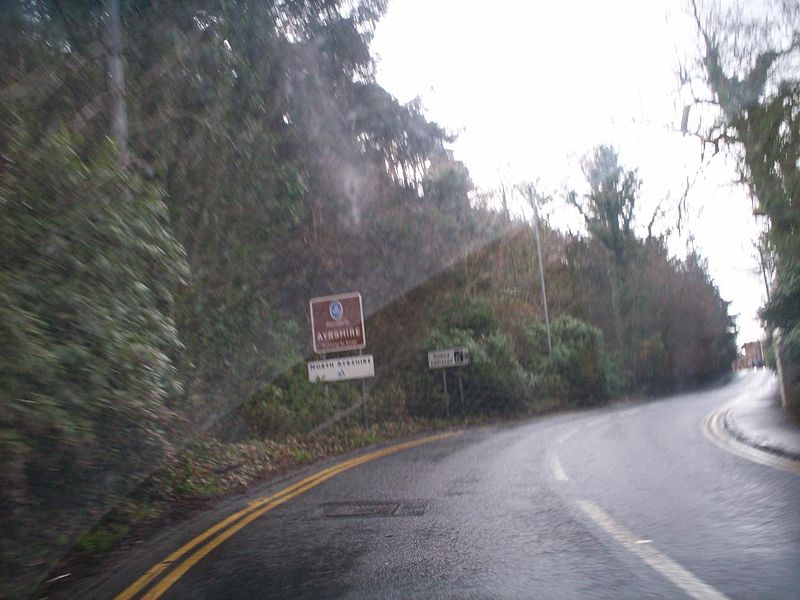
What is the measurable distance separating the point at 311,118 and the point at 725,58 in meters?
8.47

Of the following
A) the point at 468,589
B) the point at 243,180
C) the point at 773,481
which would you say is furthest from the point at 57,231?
the point at 773,481

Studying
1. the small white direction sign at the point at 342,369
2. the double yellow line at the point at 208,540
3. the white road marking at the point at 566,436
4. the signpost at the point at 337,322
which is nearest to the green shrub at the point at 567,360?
the white road marking at the point at 566,436

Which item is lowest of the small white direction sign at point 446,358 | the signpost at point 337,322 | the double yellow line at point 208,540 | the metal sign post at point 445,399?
the double yellow line at point 208,540

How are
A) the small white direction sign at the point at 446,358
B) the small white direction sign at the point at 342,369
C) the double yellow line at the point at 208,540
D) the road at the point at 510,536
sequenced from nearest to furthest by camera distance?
the road at the point at 510,536
the double yellow line at the point at 208,540
the small white direction sign at the point at 342,369
the small white direction sign at the point at 446,358

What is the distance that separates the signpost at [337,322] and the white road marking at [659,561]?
12143 millimetres

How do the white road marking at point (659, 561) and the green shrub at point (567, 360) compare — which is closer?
the white road marking at point (659, 561)

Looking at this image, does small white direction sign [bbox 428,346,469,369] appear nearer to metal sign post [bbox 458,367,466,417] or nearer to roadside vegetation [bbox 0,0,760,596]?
roadside vegetation [bbox 0,0,760,596]

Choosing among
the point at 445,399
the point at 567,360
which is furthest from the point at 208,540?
the point at 567,360

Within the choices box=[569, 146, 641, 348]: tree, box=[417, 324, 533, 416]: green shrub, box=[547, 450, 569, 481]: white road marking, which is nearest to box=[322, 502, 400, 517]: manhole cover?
box=[547, 450, 569, 481]: white road marking

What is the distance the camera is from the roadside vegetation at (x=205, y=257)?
7410 millimetres

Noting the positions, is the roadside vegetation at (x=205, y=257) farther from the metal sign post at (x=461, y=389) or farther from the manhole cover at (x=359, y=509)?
the manhole cover at (x=359, y=509)

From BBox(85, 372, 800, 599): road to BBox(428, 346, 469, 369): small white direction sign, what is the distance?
13.8 meters

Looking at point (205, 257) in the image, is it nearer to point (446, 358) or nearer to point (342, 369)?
point (342, 369)

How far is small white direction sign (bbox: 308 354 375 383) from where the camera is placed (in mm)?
20969
